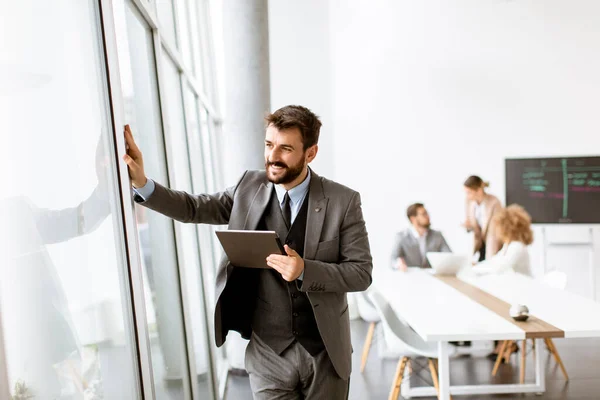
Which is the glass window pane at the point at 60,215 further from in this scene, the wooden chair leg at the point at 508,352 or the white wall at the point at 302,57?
the white wall at the point at 302,57

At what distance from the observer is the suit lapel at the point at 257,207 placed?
7.58ft

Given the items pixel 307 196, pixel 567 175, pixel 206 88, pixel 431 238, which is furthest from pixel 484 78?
pixel 307 196

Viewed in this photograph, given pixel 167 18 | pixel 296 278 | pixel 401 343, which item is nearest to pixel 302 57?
pixel 167 18

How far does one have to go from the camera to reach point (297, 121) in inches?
86.7

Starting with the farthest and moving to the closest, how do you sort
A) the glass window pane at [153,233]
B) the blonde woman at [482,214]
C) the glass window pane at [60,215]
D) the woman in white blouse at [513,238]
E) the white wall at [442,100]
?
the white wall at [442,100] < the blonde woman at [482,214] < the woman in white blouse at [513,238] < the glass window pane at [153,233] < the glass window pane at [60,215]

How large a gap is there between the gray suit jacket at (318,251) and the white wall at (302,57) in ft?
18.5

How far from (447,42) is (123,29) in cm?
647

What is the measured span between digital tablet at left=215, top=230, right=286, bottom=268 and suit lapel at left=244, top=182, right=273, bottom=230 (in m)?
0.15

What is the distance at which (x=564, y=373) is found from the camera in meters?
4.95

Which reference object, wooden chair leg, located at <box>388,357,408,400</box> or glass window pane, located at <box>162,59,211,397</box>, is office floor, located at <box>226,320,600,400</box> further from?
glass window pane, located at <box>162,59,211,397</box>

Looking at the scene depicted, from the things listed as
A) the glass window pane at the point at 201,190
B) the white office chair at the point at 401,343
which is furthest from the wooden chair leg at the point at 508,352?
the glass window pane at the point at 201,190

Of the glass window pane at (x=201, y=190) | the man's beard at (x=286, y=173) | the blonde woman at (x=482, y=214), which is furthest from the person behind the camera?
the blonde woman at (x=482, y=214)

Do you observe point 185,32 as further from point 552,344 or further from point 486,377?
point 552,344

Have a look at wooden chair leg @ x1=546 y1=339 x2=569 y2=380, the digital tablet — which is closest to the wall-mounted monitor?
wooden chair leg @ x1=546 y1=339 x2=569 y2=380
